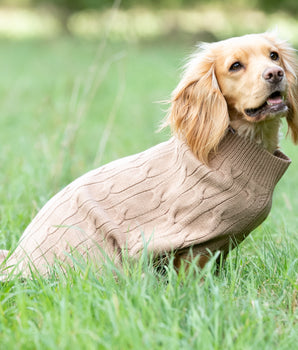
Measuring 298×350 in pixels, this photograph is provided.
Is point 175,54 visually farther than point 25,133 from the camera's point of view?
Yes

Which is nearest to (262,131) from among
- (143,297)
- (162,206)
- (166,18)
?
(162,206)

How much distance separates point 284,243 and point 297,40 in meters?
14.3

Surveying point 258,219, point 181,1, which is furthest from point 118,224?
point 181,1

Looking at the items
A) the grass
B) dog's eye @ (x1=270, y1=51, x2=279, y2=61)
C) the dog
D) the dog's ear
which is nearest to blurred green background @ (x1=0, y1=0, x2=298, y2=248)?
the grass

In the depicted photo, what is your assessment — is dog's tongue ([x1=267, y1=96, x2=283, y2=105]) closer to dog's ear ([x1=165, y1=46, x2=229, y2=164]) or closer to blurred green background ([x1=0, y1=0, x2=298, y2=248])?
dog's ear ([x1=165, y1=46, x2=229, y2=164])

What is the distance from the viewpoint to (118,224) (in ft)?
9.42

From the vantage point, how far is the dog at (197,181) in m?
2.74

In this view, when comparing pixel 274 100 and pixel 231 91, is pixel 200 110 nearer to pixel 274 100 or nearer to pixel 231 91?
pixel 231 91

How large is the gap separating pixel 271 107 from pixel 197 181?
1.69ft

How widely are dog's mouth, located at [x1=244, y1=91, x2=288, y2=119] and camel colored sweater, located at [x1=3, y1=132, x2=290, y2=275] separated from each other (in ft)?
0.49

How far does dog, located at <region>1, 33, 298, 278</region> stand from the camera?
2740 millimetres

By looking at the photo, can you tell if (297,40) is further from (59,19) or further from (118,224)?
(118,224)

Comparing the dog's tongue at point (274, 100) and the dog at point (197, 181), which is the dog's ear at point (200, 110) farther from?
the dog's tongue at point (274, 100)

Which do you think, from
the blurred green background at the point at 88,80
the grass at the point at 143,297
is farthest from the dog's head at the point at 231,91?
the grass at the point at 143,297
